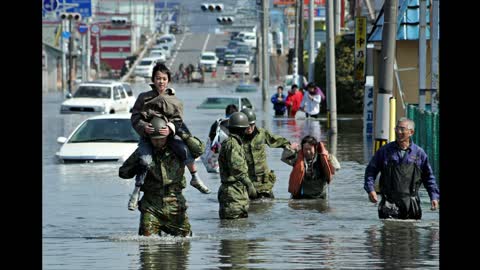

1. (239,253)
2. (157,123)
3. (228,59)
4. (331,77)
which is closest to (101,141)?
(331,77)

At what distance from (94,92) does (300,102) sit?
27.0ft

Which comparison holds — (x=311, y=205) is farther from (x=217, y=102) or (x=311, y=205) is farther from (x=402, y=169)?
(x=217, y=102)

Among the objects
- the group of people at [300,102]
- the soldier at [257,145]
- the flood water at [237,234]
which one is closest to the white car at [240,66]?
the group of people at [300,102]

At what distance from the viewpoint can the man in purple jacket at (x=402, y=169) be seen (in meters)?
15.4

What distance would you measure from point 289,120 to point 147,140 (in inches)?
1345

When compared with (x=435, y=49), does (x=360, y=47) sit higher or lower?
higher

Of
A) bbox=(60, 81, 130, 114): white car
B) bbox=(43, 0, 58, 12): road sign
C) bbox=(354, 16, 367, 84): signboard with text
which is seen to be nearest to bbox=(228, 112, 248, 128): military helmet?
bbox=(354, 16, 367, 84): signboard with text

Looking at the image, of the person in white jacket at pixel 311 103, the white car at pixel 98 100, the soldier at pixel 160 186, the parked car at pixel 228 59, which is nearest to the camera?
the soldier at pixel 160 186

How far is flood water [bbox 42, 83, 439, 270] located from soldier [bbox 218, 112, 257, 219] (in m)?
0.18

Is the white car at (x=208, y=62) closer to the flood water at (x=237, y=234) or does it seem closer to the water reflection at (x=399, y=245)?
the flood water at (x=237, y=234)

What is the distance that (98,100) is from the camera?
52062 mm

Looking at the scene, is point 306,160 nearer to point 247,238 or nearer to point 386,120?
point 386,120
